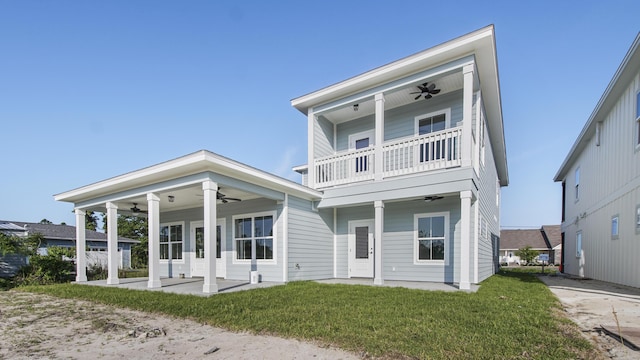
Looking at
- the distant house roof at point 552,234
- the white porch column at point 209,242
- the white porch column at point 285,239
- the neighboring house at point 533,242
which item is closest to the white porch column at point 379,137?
the white porch column at point 285,239

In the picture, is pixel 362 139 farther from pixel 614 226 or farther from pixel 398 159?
pixel 614 226

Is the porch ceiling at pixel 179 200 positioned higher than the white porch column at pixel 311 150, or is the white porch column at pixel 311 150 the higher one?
the white porch column at pixel 311 150

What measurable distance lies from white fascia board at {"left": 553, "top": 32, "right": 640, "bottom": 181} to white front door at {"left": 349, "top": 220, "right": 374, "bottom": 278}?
7633 mm

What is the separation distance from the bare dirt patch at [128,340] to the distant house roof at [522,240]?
40362 millimetres

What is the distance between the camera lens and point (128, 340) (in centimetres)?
419

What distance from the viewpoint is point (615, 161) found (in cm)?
988

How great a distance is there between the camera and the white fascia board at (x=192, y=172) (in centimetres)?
723

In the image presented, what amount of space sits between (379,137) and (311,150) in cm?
256

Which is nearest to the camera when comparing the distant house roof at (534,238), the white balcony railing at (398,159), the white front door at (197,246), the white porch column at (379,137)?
the white balcony railing at (398,159)

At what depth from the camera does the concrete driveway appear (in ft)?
11.3

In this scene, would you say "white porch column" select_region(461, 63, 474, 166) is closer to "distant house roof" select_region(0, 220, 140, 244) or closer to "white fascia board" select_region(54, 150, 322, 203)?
"white fascia board" select_region(54, 150, 322, 203)

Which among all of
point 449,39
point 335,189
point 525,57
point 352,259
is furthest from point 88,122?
point 525,57

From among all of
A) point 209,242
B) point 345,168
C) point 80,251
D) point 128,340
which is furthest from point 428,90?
point 80,251

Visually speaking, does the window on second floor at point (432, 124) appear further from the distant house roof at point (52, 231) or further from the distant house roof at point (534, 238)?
the distant house roof at point (534, 238)
